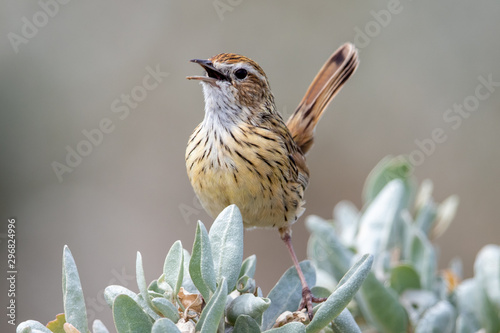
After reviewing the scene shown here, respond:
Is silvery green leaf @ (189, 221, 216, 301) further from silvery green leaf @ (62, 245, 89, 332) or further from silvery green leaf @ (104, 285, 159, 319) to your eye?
silvery green leaf @ (62, 245, 89, 332)

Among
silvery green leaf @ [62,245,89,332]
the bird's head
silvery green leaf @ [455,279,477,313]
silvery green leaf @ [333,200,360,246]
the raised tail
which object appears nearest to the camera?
silvery green leaf @ [62,245,89,332]

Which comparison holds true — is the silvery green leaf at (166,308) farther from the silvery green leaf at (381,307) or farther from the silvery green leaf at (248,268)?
the silvery green leaf at (381,307)

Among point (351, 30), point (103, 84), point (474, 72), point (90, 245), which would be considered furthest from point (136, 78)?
point (474, 72)

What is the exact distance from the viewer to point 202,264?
156 centimetres

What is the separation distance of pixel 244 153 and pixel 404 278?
88 centimetres

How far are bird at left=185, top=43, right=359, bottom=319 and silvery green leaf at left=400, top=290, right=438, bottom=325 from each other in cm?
49

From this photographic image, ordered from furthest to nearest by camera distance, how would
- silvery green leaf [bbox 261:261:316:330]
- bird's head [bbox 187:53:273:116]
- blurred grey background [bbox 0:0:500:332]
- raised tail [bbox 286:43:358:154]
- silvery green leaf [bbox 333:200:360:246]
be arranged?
1. blurred grey background [bbox 0:0:500:332]
2. raised tail [bbox 286:43:358:154]
3. silvery green leaf [bbox 333:200:360:246]
4. bird's head [bbox 187:53:273:116]
5. silvery green leaf [bbox 261:261:316:330]

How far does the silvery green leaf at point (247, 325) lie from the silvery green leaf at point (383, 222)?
1.26 m

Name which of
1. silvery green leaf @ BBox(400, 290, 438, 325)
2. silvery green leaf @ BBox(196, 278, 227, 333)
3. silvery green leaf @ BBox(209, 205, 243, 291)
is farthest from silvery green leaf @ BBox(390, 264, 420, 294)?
silvery green leaf @ BBox(196, 278, 227, 333)

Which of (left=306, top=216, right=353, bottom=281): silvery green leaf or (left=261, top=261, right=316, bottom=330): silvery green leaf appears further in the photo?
(left=306, top=216, right=353, bottom=281): silvery green leaf

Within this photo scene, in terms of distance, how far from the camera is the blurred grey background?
19.5ft

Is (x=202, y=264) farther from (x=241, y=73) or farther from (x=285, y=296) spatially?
(x=241, y=73)

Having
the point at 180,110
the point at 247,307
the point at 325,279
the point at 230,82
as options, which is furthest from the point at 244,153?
the point at 180,110

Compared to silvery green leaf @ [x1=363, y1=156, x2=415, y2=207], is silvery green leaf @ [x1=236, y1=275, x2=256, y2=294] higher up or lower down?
lower down
